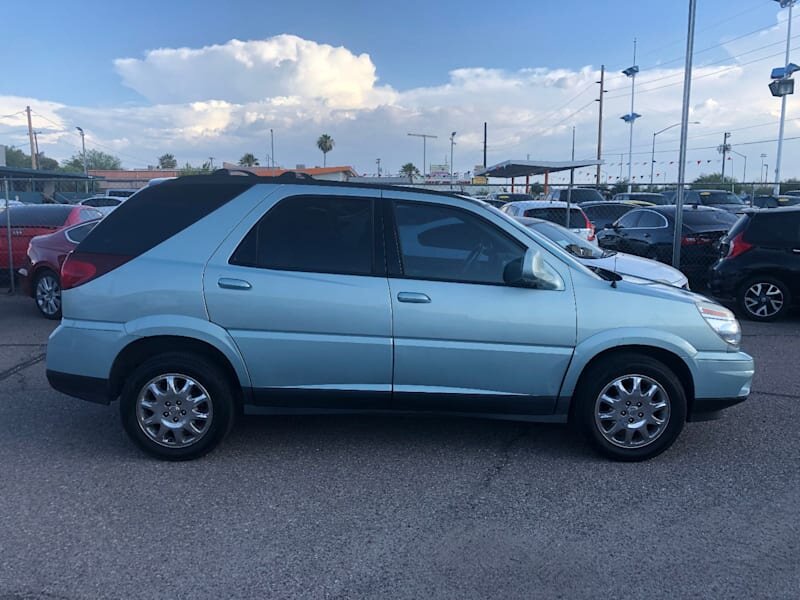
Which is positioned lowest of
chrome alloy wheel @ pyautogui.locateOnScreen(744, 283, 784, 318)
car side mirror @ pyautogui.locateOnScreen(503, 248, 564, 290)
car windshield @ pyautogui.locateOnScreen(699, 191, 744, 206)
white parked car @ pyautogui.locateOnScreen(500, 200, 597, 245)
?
chrome alloy wheel @ pyautogui.locateOnScreen(744, 283, 784, 318)

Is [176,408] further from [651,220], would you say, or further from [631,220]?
[631,220]

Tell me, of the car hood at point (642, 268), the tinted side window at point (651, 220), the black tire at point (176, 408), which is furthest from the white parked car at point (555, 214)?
the black tire at point (176, 408)

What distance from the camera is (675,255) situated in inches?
462

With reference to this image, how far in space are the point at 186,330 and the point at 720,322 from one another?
3548mm

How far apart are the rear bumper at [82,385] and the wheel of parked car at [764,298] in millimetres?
8708

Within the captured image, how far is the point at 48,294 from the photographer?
998cm

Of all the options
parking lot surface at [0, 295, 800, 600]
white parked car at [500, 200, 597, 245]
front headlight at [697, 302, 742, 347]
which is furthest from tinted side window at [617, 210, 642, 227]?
front headlight at [697, 302, 742, 347]

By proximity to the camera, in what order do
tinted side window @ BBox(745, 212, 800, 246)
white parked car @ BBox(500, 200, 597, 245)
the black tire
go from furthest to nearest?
1. white parked car @ BBox(500, 200, 597, 245)
2. tinted side window @ BBox(745, 212, 800, 246)
3. the black tire

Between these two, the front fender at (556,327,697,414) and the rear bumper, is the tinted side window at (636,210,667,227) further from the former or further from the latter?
the rear bumper

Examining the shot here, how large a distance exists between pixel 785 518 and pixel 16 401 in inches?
233

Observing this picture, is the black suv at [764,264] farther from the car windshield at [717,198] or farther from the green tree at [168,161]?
the green tree at [168,161]

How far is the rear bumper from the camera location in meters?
4.52

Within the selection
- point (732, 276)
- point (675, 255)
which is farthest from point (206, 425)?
point (675, 255)

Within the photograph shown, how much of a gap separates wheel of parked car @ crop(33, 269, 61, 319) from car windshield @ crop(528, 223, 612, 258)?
691 centimetres
